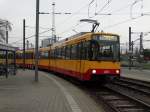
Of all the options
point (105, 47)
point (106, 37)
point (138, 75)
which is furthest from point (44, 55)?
point (105, 47)

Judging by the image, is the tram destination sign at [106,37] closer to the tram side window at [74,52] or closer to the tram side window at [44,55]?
the tram side window at [74,52]

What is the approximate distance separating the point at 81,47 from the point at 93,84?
2.86m

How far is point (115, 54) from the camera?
23.9m

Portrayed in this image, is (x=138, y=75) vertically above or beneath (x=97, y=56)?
beneath

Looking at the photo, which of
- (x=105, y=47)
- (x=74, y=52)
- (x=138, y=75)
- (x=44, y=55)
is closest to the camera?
(x=105, y=47)

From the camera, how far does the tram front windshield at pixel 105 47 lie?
76.8 feet

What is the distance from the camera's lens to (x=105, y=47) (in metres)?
23.8

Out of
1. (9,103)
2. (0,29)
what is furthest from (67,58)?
(0,29)

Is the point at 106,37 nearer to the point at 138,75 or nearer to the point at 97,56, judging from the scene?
the point at 97,56

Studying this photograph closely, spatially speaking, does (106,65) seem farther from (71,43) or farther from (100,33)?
(71,43)

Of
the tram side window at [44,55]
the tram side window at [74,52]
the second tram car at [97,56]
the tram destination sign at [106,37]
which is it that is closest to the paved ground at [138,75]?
the tram side window at [44,55]

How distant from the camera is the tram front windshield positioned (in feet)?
76.8

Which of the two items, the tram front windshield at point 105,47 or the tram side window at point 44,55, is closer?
the tram front windshield at point 105,47

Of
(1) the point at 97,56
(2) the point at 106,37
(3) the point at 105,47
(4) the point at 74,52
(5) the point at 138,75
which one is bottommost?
(5) the point at 138,75
